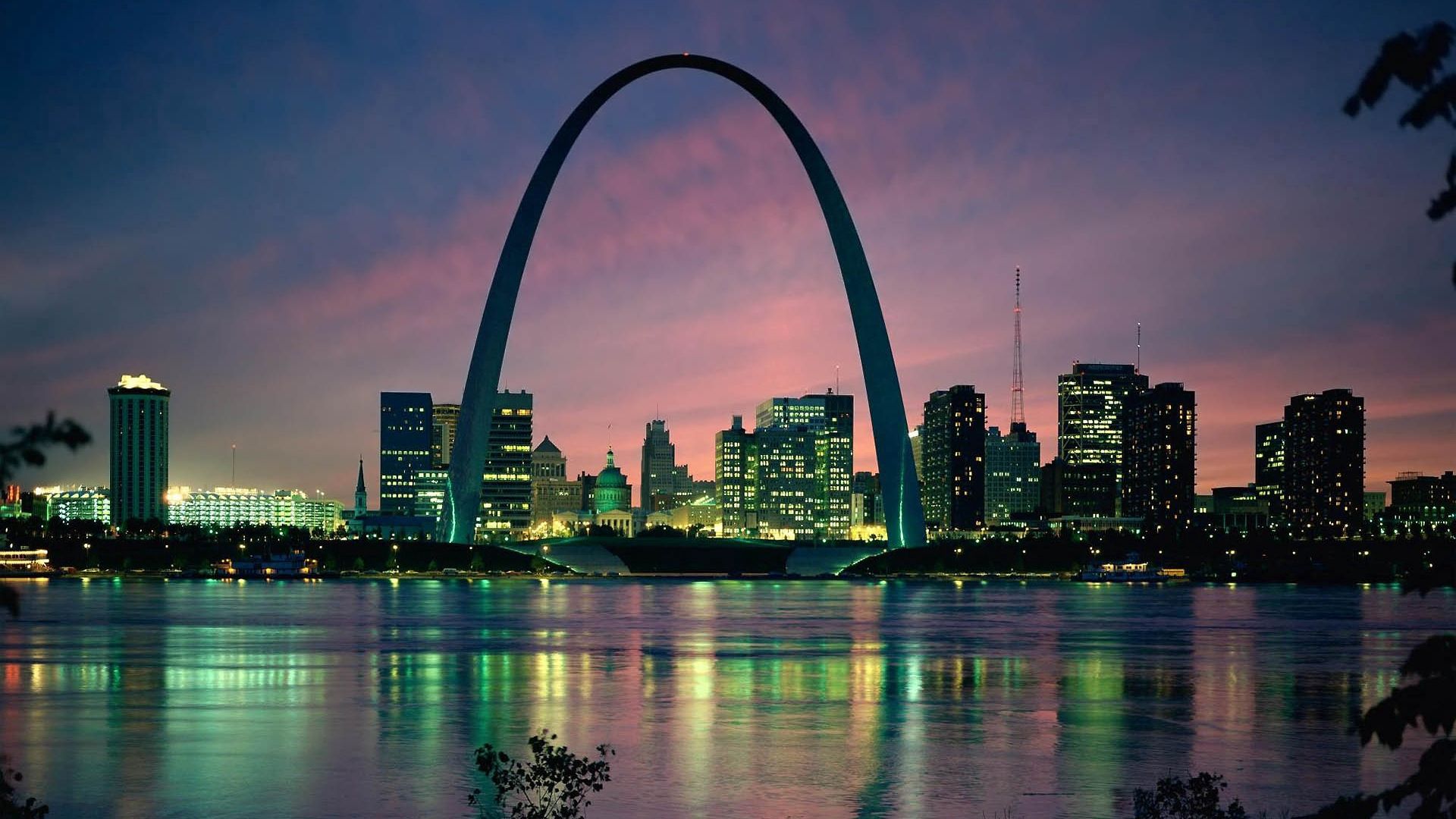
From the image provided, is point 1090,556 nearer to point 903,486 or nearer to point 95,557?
point 903,486

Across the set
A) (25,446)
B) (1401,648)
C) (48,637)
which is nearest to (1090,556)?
(1401,648)

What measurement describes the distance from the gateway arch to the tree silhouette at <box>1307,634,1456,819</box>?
103 meters

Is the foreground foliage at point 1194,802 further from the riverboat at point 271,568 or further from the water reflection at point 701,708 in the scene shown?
the riverboat at point 271,568

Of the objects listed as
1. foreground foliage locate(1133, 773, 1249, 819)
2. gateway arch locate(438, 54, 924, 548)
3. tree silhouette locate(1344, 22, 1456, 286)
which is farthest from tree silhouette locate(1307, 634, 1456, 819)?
gateway arch locate(438, 54, 924, 548)

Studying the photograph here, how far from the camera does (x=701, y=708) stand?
36844 millimetres

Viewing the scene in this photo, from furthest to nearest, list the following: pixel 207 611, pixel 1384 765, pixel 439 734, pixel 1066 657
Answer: pixel 207 611
pixel 1066 657
pixel 439 734
pixel 1384 765

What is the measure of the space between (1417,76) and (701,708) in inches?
1222

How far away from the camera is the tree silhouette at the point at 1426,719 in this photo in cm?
764

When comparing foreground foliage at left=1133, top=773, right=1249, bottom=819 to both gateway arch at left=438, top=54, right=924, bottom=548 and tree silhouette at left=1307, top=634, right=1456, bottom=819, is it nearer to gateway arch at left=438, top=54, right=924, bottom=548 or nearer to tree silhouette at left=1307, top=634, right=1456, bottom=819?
tree silhouette at left=1307, top=634, right=1456, bottom=819

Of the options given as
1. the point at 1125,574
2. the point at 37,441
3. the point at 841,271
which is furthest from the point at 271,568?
the point at 37,441

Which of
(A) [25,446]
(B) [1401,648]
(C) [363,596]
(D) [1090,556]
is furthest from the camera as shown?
(D) [1090,556]

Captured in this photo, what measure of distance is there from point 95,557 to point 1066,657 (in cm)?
15250

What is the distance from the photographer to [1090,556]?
189875 mm

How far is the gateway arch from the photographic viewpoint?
110 metres
